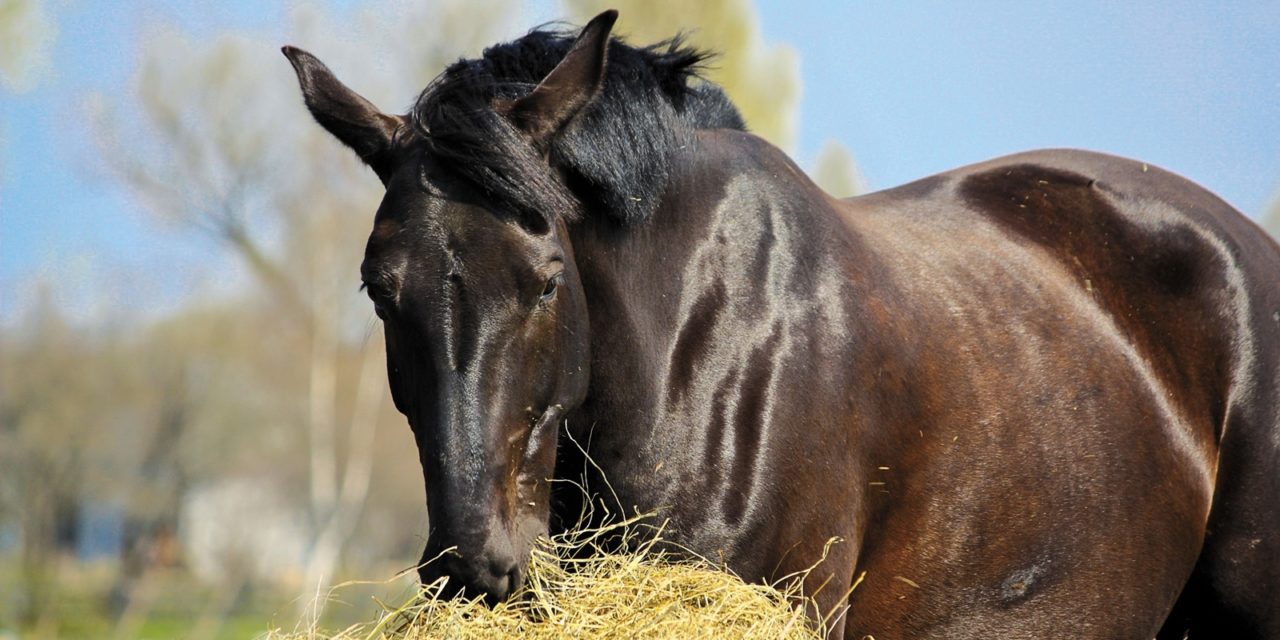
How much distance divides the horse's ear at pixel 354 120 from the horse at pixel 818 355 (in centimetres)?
1

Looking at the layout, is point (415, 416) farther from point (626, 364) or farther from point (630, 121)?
point (630, 121)

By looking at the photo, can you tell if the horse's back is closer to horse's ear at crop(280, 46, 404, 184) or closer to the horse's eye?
the horse's eye

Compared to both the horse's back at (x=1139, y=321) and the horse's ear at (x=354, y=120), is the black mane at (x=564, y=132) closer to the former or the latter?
the horse's ear at (x=354, y=120)

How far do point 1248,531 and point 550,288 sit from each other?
307cm

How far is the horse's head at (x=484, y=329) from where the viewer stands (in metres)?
2.74

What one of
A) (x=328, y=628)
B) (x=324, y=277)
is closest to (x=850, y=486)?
(x=328, y=628)

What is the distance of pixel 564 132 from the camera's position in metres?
3.18

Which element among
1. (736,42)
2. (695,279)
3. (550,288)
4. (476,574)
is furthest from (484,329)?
(736,42)

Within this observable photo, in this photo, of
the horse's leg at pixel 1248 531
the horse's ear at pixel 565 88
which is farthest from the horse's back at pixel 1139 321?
the horse's ear at pixel 565 88

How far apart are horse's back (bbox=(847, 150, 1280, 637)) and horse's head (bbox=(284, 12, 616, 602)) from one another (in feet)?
4.68

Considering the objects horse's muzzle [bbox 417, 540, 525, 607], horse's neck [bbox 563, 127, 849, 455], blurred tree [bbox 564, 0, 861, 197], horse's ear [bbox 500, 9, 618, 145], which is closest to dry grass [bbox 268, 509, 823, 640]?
horse's muzzle [bbox 417, 540, 525, 607]

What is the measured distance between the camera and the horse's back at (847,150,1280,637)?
4.22 metres

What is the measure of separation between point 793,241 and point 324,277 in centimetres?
3389

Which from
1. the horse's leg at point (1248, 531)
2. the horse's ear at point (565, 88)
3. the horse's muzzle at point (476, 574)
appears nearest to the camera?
the horse's muzzle at point (476, 574)
